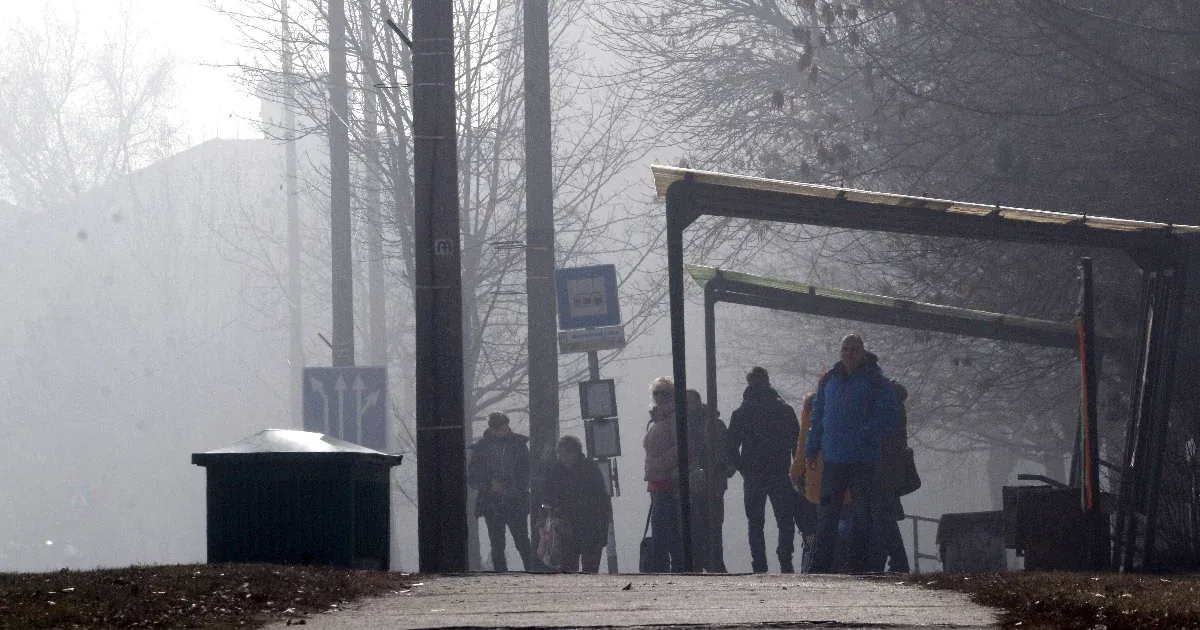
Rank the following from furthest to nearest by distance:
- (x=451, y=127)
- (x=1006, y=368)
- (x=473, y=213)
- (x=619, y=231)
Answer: (x=619, y=231) → (x=473, y=213) → (x=1006, y=368) → (x=451, y=127)

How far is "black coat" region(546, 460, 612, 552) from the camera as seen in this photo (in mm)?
A: 14883

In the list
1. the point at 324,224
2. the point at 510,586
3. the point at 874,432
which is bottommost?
the point at 510,586

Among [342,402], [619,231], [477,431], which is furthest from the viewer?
[619,231]

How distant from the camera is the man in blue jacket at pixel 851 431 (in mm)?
11008

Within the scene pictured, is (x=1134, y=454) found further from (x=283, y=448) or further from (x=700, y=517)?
(x=283, y=448)

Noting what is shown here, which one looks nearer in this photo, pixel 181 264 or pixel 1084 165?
pixel 1084 165

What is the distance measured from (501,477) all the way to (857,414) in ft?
19.2

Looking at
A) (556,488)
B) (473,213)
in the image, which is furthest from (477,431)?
(556,488)

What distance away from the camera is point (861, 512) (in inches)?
444

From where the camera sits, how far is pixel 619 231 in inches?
2072

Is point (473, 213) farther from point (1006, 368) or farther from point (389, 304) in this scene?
point (389, 304)

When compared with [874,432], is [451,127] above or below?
above

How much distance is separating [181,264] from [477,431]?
36735mm

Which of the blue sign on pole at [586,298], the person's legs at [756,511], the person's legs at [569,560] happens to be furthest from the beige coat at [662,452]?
the person's legs at [569,560]
